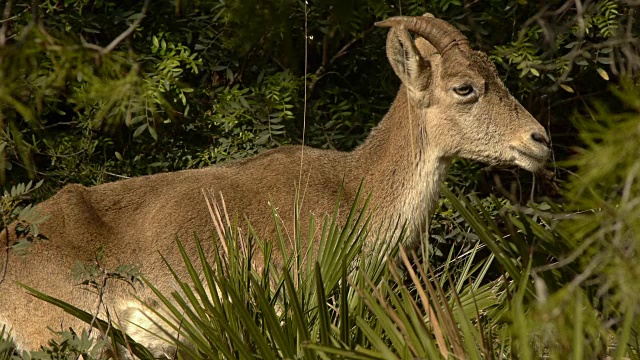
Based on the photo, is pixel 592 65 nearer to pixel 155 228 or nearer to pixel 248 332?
pixel 155 228

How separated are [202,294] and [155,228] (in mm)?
2575

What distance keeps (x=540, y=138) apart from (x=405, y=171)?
39.1 inches

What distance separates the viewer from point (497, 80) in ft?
25.4

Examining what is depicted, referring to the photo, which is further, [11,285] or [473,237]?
[473,237]

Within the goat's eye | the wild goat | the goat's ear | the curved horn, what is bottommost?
the wild goat

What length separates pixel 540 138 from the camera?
736cm

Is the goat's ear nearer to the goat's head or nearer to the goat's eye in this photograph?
the goat's head

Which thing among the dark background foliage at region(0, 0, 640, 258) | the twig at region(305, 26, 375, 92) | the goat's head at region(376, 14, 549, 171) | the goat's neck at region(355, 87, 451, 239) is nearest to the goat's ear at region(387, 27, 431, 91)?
the goat's head at region(376, 14, 549, 171)

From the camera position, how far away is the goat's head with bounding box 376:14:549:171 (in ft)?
24.4

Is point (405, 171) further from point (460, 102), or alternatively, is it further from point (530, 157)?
point (530, 157)

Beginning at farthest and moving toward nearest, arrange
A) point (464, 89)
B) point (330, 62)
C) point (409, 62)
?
1. point (330, 62)
2. point (409, 62)
3. point (464, 89)

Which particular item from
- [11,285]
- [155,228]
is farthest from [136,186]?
[11,285]

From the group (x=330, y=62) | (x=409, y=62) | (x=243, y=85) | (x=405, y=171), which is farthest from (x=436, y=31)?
(x=243, y=85)

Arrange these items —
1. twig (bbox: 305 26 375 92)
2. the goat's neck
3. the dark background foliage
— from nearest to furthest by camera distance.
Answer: the goat's neck, the dark background foliage, twig (bbox: 305 26 375 92)
